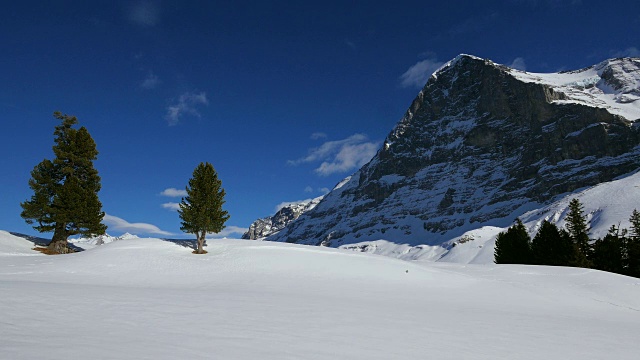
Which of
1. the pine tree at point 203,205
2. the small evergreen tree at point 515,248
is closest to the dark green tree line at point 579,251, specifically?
the small evergreen tree at point 515,248

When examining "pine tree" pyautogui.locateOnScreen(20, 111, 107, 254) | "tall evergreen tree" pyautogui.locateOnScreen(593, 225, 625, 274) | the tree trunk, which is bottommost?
"tall evergreen tree" pyautogui.locateOnScreen(593, 225, 625, 274)

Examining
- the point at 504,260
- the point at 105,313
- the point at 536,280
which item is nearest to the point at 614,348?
the point at 105,313

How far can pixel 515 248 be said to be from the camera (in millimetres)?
53469

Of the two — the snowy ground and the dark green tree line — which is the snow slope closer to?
the dark green tree line

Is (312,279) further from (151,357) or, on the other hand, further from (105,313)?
(151,357)

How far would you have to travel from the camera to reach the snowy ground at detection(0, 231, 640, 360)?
20.7 ft

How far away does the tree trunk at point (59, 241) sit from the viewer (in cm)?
3434

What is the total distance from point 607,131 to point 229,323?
250004 mm

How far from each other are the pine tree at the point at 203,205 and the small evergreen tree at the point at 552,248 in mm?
41805

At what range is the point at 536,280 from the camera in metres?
24.6

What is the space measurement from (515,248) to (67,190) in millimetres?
58003

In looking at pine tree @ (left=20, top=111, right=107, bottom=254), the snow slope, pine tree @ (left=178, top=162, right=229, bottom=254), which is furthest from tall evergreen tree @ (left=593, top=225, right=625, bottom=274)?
the snow slope

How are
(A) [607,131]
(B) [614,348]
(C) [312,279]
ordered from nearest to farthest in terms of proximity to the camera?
(B) [614,348] → (C) [312,279] → (A) [607,131]

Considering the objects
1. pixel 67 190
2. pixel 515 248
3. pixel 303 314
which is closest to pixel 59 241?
pixel 67 190
